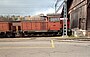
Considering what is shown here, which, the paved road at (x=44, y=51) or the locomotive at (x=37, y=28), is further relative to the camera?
the locomotive at (x=37, y=28)

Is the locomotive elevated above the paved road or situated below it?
above

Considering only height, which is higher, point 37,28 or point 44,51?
point 37,28

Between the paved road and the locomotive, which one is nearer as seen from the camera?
the paved road

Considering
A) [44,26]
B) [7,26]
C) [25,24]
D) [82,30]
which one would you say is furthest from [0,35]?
[82,30]

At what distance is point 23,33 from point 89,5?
38.9 feet

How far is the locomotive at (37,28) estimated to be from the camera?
119 ft

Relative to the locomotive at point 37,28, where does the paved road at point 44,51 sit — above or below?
below

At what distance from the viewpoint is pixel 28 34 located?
37156 millimetres

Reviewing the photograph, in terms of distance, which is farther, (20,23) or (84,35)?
(20,23)

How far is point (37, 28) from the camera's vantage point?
36.8 m

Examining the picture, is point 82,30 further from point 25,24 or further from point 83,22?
point 25,24

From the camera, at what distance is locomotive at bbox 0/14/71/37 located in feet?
119

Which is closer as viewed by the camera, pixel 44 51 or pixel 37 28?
pixel 44 51

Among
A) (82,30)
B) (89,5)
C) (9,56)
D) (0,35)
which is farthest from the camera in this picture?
(0,35)
